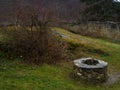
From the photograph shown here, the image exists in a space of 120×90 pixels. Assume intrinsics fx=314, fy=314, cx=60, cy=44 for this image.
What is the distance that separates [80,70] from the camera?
824cm

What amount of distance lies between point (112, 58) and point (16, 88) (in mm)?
4330

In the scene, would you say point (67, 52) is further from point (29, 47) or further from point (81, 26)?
point (81, 26)

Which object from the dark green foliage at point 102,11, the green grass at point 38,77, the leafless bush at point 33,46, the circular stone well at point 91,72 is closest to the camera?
the green grass at point 38,77

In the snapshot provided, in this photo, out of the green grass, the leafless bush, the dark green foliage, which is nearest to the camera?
the green grass

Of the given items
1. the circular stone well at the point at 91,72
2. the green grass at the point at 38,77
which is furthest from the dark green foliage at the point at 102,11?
the circular stone well at the point at 91,72

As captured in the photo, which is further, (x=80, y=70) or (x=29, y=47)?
(x=29, y=47)

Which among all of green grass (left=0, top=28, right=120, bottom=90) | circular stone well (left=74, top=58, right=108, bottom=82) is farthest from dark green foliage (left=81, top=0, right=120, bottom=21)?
circular stone well (left=74, top=58, right=108, bottom=82)

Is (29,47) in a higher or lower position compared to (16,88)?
higher

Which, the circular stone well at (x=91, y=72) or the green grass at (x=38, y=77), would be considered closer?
the green grass at (x=38, y=77)

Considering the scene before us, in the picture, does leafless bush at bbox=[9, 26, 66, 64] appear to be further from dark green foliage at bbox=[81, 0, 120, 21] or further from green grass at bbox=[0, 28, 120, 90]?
dark green foliage at bbox=[81, 0, 120, 21]

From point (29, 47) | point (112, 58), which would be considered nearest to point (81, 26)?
point (112, 58)

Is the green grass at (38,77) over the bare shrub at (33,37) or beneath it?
beneath

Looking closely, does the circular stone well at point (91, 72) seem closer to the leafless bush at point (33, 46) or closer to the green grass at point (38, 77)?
the green grass at point (38, 77)

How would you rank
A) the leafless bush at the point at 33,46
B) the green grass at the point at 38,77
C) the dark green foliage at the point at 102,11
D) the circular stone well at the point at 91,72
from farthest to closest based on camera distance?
the dark green foliage at the point at 102,11 < the leafless bush at the point at 33,46 < the circular stone well at the point at 91,72 < the green grass at the point at 38,77
